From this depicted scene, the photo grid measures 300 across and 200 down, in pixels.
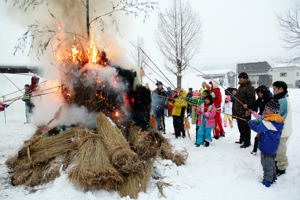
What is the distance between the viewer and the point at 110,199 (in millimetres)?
3031

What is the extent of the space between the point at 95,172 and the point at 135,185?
2.17 feet

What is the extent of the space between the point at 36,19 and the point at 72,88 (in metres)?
2.47

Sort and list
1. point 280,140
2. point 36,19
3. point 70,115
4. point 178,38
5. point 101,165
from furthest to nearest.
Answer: point 178,38, point 36,19, point 70,115, point 280,140, point 101,165

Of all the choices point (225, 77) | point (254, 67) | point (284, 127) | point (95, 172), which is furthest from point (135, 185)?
point (254, 67)

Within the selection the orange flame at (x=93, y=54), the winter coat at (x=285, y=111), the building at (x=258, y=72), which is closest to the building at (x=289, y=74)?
the building at (x=258, y=72)

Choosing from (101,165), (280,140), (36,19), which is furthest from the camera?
(36,19)

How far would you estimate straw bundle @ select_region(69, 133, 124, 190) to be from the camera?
311 centimetres

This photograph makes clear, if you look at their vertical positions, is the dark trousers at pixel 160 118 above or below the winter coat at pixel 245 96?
below

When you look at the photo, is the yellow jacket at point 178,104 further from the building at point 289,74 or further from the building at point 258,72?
the building at point 289,74

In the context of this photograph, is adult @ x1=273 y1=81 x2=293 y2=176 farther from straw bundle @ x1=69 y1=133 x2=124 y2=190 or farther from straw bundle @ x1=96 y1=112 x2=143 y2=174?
straw bundle @ x1=69 y1=133 x2=124 y2=190

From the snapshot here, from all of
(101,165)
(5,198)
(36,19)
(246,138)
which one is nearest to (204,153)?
(246,138)

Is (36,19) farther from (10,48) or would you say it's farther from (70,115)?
(10,48)

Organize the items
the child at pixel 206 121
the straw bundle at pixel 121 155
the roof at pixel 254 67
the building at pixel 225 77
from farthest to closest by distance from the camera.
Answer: the roof at pixel 254 67 → the building at pixel 225 77 → the child at pixel 206 121 → the straw bundle at pixel 121 155

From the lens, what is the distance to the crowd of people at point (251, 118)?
11.2 ft
